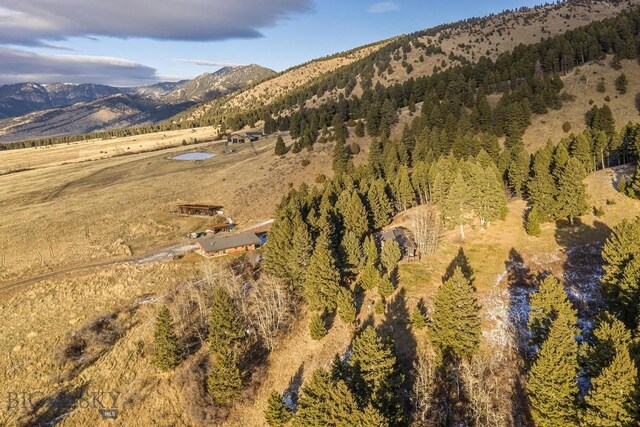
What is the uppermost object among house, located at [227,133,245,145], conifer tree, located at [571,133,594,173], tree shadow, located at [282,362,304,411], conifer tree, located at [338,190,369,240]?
house, located at [227,133,245,145]

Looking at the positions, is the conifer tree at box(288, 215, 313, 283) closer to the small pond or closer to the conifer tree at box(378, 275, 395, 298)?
the conifer tree at box(378, 275, 395, 298)

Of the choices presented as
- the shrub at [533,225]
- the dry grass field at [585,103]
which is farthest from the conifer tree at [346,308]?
the dry grass field at [585,103]

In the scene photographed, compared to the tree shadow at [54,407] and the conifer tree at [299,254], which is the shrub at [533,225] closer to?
the conifer tree at [299,254]

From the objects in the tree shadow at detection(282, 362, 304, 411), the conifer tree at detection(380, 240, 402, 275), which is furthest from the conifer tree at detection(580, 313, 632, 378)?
the conifer tree at detection(380, 240, 402, 275)

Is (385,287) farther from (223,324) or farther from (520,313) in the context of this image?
(223,324)

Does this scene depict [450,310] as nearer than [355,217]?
Yes

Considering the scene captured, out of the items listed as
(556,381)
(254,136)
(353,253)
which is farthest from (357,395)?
(254,136)

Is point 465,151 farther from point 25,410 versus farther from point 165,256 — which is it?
point 25,410
